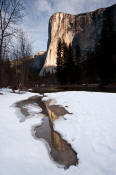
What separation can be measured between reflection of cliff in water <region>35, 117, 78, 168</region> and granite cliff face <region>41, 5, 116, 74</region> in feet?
220

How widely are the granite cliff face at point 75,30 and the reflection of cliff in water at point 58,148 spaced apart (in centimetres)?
6719

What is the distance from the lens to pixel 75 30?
73.7m

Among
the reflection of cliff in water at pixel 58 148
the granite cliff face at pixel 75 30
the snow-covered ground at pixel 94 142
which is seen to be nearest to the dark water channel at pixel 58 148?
the reflection of cliff in water at pixel 58 148

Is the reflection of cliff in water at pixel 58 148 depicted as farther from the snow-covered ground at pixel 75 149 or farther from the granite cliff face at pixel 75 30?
the granite cliff face at pixel 75 30

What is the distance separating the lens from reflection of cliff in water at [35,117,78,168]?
1.64 m

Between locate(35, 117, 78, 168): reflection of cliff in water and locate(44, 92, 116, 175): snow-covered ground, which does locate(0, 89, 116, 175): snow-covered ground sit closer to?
locate(44, 92, 116, 175): snow-covered ground

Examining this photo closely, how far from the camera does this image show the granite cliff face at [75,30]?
66000 mm

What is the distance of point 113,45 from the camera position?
20062 mm

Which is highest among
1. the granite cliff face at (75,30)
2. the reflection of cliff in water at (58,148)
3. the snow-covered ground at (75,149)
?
the granite cliff face at (75,30)

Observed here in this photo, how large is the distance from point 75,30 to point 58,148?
84.3 metres

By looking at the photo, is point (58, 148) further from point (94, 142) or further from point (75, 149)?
point (94, 142)

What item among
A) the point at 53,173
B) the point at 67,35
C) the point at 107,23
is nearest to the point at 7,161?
the point at 53,173

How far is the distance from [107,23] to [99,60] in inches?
293

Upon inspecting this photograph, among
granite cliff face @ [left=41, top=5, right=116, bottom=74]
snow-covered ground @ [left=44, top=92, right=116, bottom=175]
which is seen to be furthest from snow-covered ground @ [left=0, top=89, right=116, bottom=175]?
granite cliff face @ [left=41, top=5, right=116, bottom=74]
